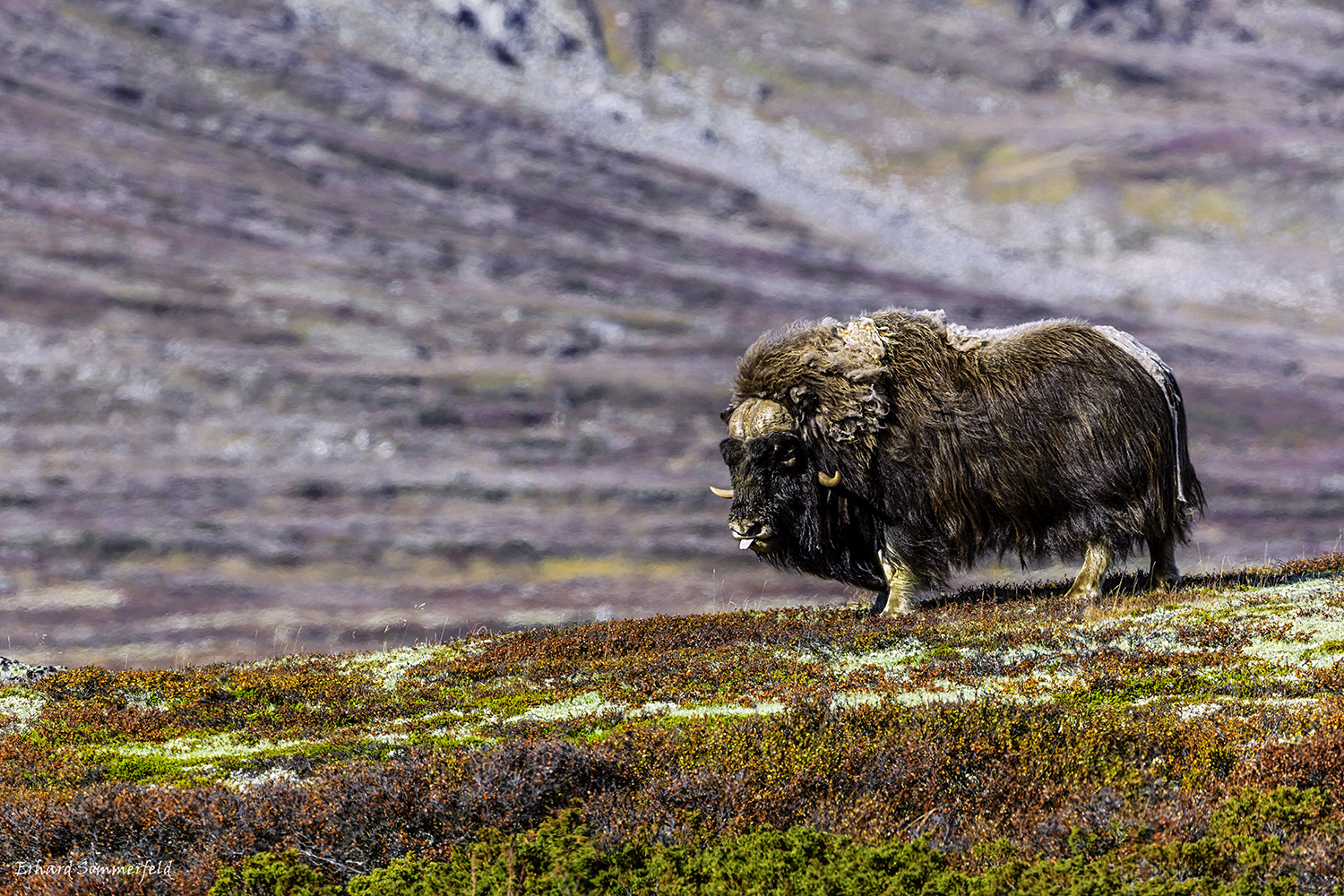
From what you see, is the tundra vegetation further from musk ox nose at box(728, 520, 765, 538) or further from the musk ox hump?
the musk ox hump

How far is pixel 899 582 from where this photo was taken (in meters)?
12.5

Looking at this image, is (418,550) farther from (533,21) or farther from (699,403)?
(533,21)

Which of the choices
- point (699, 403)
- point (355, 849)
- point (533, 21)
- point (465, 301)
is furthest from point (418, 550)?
point (533, 21)

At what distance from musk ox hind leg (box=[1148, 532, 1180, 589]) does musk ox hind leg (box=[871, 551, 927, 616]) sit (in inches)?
93.6

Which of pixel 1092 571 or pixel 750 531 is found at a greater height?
pixel 750 531

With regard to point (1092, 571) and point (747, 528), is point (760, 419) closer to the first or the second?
point (747, 528)

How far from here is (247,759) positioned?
7.98 m

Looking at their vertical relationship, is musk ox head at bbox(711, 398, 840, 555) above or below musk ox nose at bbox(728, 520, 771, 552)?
above


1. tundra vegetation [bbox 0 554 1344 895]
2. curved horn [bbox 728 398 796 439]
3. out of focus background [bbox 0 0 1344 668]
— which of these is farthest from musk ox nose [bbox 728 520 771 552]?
out of focus background [bbox 0 0 1344 668]

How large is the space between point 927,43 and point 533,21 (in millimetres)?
39127
